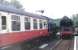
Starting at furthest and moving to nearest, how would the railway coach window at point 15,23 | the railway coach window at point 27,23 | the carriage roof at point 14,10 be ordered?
the railway coach window at point 27,23, the railway coach window at point 15,23, the carriage roof at point 14,10

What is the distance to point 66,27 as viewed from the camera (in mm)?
1850

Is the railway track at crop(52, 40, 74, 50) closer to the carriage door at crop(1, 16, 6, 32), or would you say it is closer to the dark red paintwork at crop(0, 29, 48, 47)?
the dark red paintwork at crop(0, 29, 48, 47)

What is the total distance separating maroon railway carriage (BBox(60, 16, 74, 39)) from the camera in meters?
1.82

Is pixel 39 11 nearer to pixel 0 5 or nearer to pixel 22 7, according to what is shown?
pixel 22 7

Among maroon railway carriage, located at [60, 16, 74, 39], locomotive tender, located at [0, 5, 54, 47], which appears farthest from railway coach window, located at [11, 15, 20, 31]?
maroon railway carriage, located at [60, 16, 74, 39]

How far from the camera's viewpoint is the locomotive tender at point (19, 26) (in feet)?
5.29

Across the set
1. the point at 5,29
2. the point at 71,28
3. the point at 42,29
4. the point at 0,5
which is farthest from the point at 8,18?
the point at 71,28

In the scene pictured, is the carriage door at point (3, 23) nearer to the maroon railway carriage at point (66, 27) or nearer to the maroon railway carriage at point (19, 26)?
the maroon railway carriage at point (19, 26)

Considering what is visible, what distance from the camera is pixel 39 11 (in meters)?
1.85

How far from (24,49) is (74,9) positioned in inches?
23.7

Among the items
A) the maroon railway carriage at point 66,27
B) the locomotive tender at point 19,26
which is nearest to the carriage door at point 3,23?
the locomotive tender at point 19,26

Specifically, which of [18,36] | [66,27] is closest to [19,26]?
[18,36]

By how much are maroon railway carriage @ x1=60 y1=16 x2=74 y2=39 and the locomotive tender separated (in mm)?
165

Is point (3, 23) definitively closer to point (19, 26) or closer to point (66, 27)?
point (19, 26)
